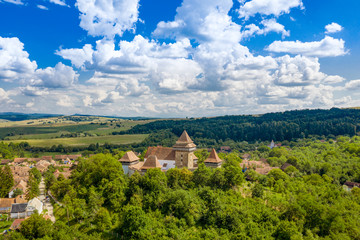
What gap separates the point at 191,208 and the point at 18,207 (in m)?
42.7

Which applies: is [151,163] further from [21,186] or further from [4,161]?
[4,161]

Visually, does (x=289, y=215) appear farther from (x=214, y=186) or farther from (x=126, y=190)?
(x=126, y=190)

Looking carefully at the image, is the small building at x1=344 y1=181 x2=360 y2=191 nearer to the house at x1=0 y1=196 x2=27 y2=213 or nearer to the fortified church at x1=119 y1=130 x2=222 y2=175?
the fortified church at x1=119 y1=130 x2=222 y2=175

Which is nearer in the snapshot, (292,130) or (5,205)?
(5,205)

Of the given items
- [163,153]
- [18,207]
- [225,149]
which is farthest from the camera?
[225,149]

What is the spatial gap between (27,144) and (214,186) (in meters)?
155

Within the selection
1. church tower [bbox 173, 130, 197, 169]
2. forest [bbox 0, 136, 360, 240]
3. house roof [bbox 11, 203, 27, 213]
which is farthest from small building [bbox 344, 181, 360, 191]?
house roof [bbox 11, 203, 27, 213]

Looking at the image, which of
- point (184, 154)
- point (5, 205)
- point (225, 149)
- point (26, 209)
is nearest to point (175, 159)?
point (184, 154)

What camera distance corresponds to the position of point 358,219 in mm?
49156

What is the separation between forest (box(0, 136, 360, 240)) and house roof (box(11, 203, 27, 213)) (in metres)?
6.88

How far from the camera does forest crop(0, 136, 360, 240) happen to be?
4159 centimetres

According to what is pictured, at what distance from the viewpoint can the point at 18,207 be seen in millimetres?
59031

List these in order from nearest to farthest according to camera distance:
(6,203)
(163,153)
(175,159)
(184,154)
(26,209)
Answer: (26,209) → (6,203) → (184,154) → (175,159) → (163,153)

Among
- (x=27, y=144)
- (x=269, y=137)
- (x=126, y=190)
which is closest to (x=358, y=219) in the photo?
(x=126, y=190)
